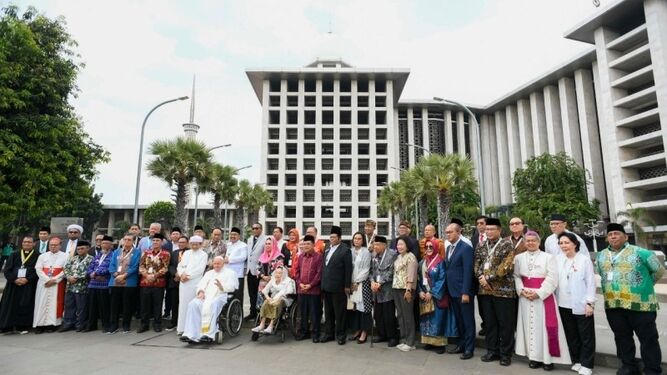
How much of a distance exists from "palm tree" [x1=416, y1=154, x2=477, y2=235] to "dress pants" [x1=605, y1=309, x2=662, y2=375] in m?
17.8

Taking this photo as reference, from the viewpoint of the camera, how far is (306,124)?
6016 cm

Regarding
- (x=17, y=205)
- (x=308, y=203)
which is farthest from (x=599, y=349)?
(x=308, y=203)

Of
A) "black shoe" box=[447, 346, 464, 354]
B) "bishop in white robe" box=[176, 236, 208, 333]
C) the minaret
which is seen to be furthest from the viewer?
the minaret

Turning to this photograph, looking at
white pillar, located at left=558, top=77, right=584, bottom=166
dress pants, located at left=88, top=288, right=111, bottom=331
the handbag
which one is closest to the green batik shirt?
the handbag

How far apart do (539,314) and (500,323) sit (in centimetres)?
55

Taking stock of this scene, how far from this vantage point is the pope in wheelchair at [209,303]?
6801mm

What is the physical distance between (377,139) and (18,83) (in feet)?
160

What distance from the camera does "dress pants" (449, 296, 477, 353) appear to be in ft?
19.5

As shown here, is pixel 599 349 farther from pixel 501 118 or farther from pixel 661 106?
pixel 501 118

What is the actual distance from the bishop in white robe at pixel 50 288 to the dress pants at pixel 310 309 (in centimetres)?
513

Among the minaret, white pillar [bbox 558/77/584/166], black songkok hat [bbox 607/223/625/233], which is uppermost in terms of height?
the minaret

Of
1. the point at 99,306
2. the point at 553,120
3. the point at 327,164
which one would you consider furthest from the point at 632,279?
the point at 327,164

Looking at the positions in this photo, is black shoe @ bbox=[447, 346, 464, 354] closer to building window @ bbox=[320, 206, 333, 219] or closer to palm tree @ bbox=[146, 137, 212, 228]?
palm tree @ bbox=[146, 137, 212, 228]

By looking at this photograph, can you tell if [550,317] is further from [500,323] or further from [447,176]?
[447,176]
